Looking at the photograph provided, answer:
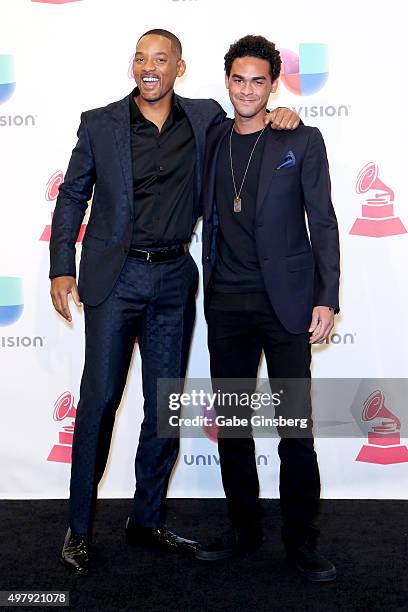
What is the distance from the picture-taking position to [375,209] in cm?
341

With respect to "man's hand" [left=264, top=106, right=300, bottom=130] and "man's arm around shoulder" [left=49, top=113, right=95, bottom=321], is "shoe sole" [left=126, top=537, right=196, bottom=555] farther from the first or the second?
"man's hand" [left=264, top=106, right=300, bottom=130]

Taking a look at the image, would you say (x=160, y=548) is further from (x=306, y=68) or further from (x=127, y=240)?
(x=306, y=68)

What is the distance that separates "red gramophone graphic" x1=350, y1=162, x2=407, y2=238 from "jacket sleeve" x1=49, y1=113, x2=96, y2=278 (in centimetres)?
123

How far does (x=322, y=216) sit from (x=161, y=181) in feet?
1.96

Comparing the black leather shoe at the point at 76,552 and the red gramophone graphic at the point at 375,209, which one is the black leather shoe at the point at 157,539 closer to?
the black leather shoe at the point at 76,552

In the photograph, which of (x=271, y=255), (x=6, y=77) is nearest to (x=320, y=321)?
(x=271, y=255)

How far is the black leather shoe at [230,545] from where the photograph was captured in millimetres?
2828

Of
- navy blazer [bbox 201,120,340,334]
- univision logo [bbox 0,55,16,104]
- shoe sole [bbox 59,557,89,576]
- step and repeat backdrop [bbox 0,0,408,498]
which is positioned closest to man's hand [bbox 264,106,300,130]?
navy blazer [bbox 201,120,340,334]

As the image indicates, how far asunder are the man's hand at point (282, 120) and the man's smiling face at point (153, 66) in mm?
405

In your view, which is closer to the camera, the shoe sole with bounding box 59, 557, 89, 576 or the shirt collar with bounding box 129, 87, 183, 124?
the shoe sole with bounding box 59, 557, 89, 576

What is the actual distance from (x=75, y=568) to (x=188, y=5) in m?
2.34

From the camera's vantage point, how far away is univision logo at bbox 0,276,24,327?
11.6 feet

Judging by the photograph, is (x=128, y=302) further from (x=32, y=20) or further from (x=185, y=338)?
(x=32, y=20)

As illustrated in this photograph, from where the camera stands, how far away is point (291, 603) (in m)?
2.49
